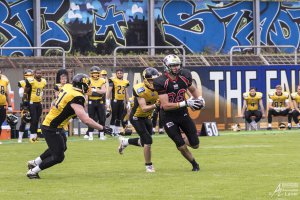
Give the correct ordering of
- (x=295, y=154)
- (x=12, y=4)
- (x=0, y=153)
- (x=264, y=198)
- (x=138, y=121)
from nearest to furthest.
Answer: (x=264, y=198)
(x=138, y=121)
(x=295, y=154)
(x=0, y=153)
(x=12, y=4)

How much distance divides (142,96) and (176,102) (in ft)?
5.11

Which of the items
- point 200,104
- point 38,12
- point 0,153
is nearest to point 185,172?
point 200,104

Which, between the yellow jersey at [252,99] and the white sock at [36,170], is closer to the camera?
the white sock at [36,170]

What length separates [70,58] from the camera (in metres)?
35.3

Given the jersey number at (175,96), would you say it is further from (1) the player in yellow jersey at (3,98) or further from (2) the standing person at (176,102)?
(1) the player in yellow jersey at (3,98)

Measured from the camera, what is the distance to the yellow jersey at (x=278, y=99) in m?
34.9

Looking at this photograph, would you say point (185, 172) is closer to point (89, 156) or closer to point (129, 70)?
point (89, 156)

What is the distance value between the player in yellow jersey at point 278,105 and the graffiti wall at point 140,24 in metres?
7.31

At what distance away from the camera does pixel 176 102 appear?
1791 cm

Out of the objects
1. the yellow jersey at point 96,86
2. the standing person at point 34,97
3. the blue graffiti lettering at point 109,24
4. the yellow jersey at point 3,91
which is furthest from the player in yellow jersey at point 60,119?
the blue graffiti lettering at point 109,24

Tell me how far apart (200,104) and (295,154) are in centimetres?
507

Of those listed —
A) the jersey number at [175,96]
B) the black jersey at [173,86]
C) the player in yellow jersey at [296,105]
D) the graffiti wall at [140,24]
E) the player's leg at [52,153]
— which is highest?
the graffiti wall at [140,24]

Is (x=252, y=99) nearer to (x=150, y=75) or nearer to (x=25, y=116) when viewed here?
(x=25, y=116)

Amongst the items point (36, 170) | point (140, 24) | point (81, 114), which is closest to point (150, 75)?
point (81, 114)
